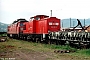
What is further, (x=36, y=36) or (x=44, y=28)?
(x=36, y=36)

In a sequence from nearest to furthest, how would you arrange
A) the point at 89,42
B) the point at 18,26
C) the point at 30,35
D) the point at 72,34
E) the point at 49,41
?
the point at 89,42, the point at 72,34, the point at 49,41, the point at 30,35, the point at 18,26

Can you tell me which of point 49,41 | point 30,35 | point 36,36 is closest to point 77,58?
point 49,41

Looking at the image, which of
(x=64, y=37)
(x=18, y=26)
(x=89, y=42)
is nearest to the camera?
(x=89, y=42)

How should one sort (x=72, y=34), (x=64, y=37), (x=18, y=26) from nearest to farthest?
1. (x=72, y=34)
2. (x=64, y=37)
3. (x=18, y=26)

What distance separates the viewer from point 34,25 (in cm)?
3231

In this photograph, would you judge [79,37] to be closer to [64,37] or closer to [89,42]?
[89,42]

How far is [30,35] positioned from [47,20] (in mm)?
6504

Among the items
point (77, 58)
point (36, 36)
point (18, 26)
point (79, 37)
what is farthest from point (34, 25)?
point (77, 58)

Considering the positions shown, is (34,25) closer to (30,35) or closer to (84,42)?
(30,35)

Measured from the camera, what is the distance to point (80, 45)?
2078cm

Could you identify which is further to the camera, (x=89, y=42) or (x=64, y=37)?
(x=64, y=37)

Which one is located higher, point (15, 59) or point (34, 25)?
point (34, 25)

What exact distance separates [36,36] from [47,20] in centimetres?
396

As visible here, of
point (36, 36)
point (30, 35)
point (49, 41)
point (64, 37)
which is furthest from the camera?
point (30, 35)
